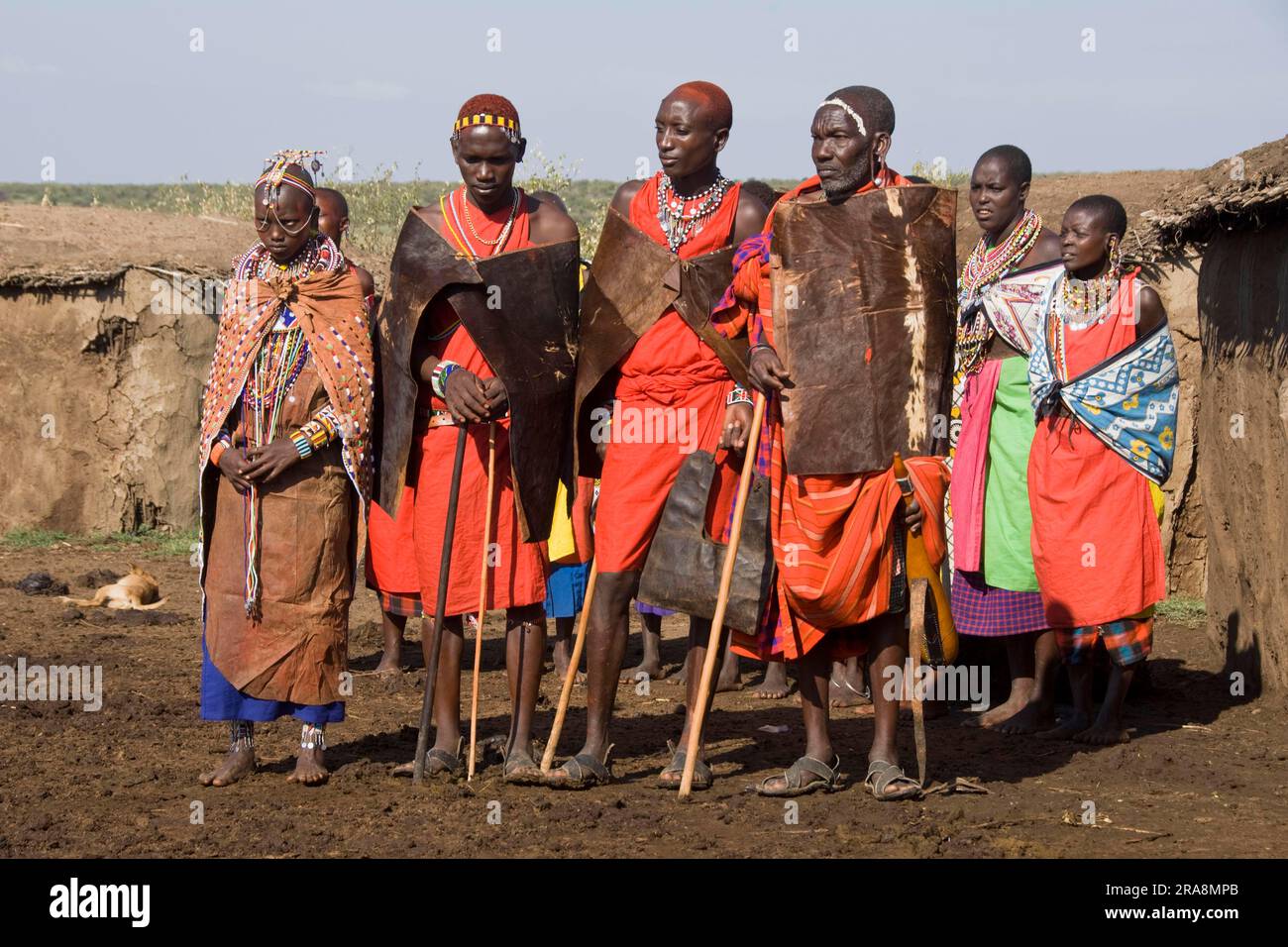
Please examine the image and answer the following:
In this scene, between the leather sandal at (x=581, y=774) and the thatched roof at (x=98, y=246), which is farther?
the thatched roof at (x=98, y=246)

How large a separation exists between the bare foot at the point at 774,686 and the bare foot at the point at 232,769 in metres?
2.98

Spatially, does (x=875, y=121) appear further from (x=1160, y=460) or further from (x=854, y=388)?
(x=1160, y=460)

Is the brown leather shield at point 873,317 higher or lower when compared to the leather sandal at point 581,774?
higher

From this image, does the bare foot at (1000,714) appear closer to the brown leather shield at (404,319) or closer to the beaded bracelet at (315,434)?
the brown leather shield at (404,319)

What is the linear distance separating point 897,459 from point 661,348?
101 centimetres

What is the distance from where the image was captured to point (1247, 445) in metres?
8.09

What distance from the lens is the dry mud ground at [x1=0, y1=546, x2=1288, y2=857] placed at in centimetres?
512

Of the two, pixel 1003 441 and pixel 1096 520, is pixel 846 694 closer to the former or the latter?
pixel 1003 441

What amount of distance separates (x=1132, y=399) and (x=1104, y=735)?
1507 mm

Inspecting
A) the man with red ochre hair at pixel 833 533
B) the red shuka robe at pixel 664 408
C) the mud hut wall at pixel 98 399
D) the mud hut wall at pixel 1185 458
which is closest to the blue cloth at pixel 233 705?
the red shuka robe at pixel 664 408

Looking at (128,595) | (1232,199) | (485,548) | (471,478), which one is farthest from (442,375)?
(128,595)

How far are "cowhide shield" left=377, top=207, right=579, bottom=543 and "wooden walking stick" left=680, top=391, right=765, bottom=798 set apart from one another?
79 cm

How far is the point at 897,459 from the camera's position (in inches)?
217

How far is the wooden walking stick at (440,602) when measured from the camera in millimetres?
5934
